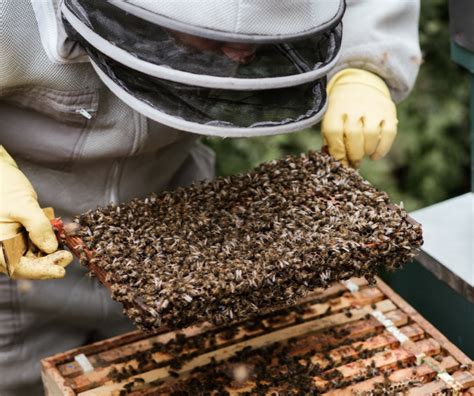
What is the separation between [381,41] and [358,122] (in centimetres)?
30

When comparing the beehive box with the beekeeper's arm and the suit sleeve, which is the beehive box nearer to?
the beekeeper's arm

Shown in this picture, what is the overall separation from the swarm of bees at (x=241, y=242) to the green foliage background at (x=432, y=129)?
2.10m

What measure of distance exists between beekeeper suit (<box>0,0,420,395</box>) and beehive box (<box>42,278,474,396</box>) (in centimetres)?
33

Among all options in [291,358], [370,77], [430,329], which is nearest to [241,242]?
[291,358]

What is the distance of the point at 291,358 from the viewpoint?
2.00 metres

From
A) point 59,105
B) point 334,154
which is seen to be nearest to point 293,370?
point 334,154

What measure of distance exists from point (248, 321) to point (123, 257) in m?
0.59

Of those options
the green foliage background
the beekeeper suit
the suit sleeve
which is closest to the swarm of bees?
the beekeeper suit

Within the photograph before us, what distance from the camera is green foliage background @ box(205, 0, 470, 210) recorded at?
4.20 metres

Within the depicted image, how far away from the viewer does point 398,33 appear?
8.06 ft

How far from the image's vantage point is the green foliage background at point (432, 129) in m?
4.20

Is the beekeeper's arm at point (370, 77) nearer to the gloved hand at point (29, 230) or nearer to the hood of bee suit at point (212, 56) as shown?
the hood of bee suit at point (212, 56)

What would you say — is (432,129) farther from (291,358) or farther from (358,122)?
(291,358)

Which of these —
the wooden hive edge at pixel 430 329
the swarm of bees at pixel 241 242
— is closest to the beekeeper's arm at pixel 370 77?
the swarm of bees at pixel 241 242
